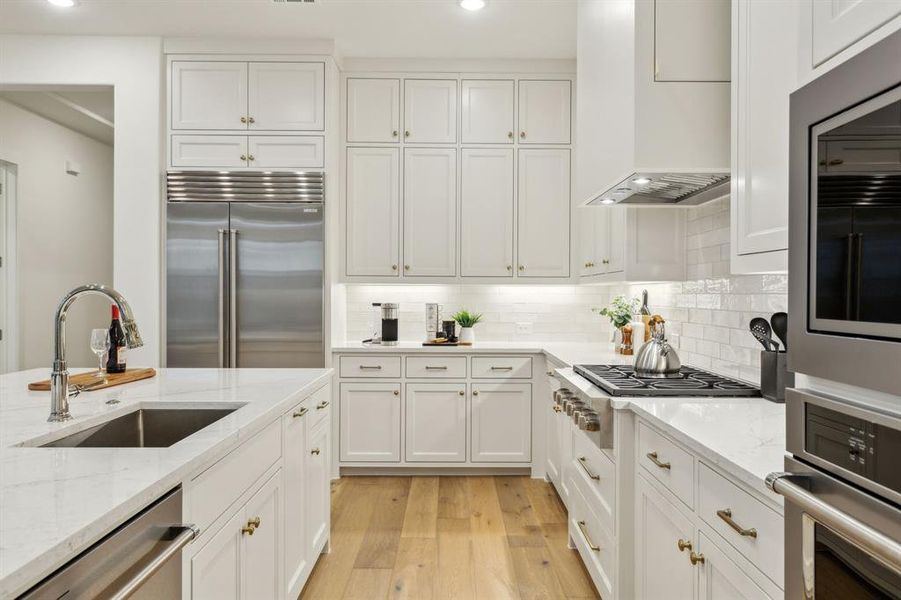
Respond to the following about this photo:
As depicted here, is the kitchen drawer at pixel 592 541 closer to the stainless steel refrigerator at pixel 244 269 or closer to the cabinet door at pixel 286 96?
the stainless steel refrigerator at pixel 244 269

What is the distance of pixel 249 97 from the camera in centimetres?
372

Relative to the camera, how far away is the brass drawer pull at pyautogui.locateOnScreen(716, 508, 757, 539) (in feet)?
3.89

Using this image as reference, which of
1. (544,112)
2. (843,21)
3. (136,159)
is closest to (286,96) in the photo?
(136,159)

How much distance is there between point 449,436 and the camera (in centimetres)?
387

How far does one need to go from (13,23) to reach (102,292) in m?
3.10

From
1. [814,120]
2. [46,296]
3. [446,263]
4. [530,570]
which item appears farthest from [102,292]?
[46,296]

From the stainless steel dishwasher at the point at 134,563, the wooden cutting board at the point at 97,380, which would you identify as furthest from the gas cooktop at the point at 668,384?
the wooden cutting board at the point at 97,380

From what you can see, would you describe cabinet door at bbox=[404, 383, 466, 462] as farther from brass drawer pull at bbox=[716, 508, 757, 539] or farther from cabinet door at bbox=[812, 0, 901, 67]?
cabinet door at bbox=[812, 0, 901, 67]

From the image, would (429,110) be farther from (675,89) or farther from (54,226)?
(54,226)

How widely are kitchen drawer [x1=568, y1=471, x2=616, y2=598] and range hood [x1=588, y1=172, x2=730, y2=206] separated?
136 centimetres

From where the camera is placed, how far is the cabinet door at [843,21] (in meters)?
0.88

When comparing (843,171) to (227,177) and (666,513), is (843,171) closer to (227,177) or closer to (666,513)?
(666,513)

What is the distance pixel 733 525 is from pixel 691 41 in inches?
69.4

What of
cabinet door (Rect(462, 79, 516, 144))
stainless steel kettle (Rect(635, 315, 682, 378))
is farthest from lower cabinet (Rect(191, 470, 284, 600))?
cabinet door (Rect(462, 79, 516, 144))
